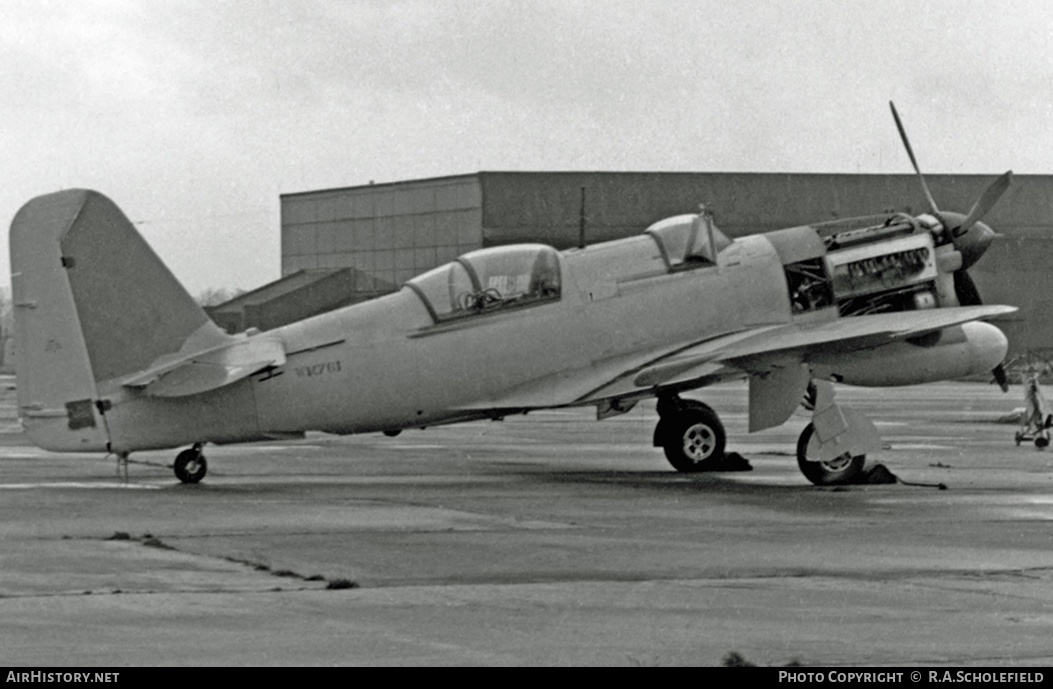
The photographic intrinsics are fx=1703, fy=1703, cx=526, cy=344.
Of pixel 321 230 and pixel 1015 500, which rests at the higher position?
pixel 321 230

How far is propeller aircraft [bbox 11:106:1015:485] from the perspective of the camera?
16.7 meters

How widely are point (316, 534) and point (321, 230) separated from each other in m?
66.9

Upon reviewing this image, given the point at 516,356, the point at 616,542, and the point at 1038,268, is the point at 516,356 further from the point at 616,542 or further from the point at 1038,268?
the point at 1038,268

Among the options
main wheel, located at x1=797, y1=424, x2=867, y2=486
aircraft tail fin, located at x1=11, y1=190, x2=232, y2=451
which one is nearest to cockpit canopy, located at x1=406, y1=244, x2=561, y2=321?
aircraft tail fin, located at x1=11, y1=190, x2=232, y2=451

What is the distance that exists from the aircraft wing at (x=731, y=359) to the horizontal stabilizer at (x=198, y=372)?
7.67 feet

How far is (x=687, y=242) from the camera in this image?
1881 centimetres

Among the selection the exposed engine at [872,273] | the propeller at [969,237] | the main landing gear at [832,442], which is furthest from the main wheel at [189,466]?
the propeller at [969,237]

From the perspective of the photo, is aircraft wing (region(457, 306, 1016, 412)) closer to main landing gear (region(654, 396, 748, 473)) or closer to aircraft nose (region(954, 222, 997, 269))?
main landing gear (region(654, 396, 748, 473))

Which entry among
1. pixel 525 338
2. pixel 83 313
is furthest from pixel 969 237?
pixel 83 313

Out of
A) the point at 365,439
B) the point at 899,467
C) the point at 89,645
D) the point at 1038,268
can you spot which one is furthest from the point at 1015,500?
the point at 1038,268

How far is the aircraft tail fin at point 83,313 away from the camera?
16562mm

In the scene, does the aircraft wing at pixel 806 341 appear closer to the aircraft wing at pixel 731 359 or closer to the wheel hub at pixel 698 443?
the aircraft wing at pixel 731 359

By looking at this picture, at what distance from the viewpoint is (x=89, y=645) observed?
7793 millimetres

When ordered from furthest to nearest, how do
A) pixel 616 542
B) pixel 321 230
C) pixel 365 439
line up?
pixel 321 230 → pixel 365 439 → pixel 616 542
